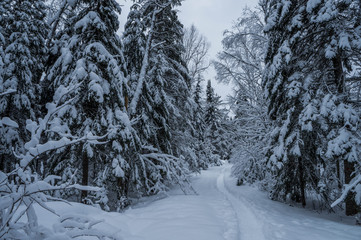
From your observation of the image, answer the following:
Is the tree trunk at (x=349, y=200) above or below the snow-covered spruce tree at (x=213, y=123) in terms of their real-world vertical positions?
below

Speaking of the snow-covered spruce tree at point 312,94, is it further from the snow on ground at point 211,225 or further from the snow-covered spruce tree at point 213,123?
the snow-covered spruce tree at point 213,123

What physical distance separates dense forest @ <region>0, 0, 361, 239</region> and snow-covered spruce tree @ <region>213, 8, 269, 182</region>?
0.07m

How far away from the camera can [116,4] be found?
8703mm

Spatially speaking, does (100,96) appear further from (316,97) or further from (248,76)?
(248,76)

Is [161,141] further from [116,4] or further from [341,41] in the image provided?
[341,41]

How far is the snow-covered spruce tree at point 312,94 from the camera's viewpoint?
6309 mm

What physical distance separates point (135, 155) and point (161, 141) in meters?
2.51

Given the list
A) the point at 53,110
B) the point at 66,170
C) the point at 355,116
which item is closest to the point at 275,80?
the point at 355,116

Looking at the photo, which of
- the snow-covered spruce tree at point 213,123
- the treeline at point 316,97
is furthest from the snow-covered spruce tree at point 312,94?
the snow-covered spruce tree at point 213,123

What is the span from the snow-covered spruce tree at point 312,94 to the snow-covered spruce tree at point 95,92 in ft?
19.5

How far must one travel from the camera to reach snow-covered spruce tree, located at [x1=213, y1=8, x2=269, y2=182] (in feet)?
39.0

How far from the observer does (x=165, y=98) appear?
12.0 meters

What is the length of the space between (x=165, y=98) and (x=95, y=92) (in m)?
5.01

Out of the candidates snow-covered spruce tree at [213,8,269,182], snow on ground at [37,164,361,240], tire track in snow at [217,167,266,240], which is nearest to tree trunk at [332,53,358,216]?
snow on ground at [37,164,361,240]
